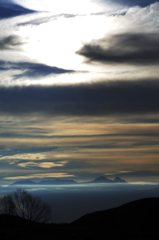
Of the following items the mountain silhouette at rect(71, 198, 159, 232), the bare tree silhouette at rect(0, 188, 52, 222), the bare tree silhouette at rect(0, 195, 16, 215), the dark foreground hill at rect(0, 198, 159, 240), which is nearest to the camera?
the dark foreground hill at rect(0, 198, 159, 240)

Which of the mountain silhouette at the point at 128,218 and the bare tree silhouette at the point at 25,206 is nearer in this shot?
the mountain silhouette at the point at 128,218

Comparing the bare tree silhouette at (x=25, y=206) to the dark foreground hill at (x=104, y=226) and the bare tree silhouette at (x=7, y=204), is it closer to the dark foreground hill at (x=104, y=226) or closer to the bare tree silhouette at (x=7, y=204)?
the bare tree silhouette at (x=7, y=204)

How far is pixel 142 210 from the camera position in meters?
91.7

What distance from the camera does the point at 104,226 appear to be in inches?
3282

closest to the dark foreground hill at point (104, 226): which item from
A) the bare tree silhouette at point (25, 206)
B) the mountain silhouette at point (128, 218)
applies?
the mountain silhouette at point (128, 218)

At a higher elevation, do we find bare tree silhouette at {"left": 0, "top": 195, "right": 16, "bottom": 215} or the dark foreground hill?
bare tree silhouette at {"left": 0, "top": 195, "right": 16, "bottom": 215}

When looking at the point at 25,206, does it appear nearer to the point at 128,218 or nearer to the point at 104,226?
the point at 104,226

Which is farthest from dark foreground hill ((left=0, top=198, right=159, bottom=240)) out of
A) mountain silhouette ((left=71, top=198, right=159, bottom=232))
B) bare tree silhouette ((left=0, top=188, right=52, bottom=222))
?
bare tree silhouette ((left=0, top=188, right=52, bottom=222))

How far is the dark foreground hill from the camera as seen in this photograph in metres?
62.0

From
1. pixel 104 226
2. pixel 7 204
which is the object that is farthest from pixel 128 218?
pixel 7 204

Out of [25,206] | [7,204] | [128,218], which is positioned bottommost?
[128,218]

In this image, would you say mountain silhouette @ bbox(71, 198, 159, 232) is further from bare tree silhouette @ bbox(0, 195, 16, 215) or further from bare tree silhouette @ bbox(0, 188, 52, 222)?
bare tree silhouette @ bbox(0, 195, 16, 215)

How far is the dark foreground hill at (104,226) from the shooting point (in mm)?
62000

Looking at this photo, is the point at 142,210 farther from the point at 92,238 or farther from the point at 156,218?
the point at 92,238
